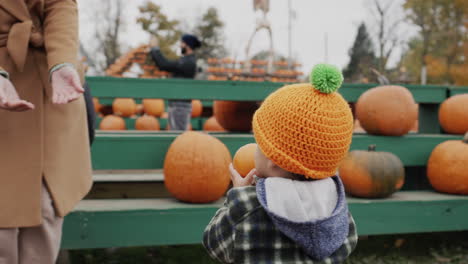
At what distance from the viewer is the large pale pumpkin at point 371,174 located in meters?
2.98

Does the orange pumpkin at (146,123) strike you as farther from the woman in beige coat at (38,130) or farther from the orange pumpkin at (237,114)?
the woman in beige coat at (38,130)

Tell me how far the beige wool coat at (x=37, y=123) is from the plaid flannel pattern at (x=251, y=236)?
24.4 inches

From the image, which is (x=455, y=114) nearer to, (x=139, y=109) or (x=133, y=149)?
(x=133, y=149)

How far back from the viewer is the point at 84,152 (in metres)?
1.56

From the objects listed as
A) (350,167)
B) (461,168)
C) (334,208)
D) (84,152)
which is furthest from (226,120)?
(334,208)

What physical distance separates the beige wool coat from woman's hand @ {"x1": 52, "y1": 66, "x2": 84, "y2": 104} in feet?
0.12

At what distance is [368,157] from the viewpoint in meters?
3.07

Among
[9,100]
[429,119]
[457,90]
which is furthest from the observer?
[429,119]

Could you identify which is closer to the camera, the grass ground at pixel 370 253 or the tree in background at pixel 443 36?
the grass ground at pixel 370 253

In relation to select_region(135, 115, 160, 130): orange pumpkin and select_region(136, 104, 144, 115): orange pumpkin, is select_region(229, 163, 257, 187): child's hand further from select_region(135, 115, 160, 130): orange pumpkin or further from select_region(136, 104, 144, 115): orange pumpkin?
select_region(136, 104, 144, 115): orange pumpkin

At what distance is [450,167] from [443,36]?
1954 centimetres

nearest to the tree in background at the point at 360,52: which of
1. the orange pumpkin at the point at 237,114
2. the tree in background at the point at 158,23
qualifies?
the tree in background at the point at 158,23

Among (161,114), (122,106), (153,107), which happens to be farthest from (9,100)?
(161,114)

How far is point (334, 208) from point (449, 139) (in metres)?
2.75
